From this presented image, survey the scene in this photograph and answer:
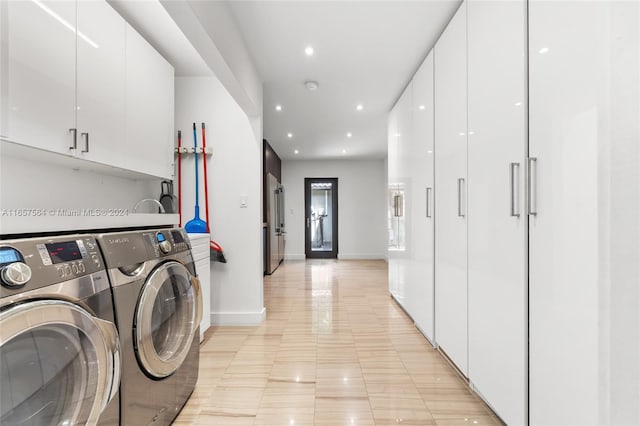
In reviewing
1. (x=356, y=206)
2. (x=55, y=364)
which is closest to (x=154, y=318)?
(x=55, y=364)

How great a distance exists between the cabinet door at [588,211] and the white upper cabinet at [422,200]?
121 centimetres

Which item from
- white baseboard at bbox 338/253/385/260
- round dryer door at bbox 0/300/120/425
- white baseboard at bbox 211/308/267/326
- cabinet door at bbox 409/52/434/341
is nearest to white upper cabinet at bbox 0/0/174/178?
round dryer door at bbox 0/300/120/425

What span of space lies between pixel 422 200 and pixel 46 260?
248 cm

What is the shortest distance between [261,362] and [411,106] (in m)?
2.67

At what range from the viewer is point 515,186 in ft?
4.34

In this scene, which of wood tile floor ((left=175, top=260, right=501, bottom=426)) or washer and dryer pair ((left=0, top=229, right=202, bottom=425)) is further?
wood tile floor ((left=175, top=260, right=501, bottom=426))

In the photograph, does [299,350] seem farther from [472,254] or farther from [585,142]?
[585,142]

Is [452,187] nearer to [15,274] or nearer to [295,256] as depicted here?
[15,274]

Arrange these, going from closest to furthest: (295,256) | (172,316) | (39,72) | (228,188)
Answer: (39,72)
(172,316)
(228,188)
(295,256)

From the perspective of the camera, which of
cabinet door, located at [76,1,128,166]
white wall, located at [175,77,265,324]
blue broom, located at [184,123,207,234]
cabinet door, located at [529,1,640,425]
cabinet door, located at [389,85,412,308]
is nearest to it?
cabinet door, located at [529,1,640,425]

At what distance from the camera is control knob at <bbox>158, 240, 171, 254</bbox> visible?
4.92 feet

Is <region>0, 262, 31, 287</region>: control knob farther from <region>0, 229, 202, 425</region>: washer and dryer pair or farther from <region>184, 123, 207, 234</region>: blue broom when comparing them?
<region>184, 123, 207, 234</region>: blue broom

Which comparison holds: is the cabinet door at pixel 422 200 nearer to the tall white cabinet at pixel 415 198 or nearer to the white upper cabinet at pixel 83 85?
the tall white cabinet at pixel 415 198

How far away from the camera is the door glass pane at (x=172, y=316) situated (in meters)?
1.41
